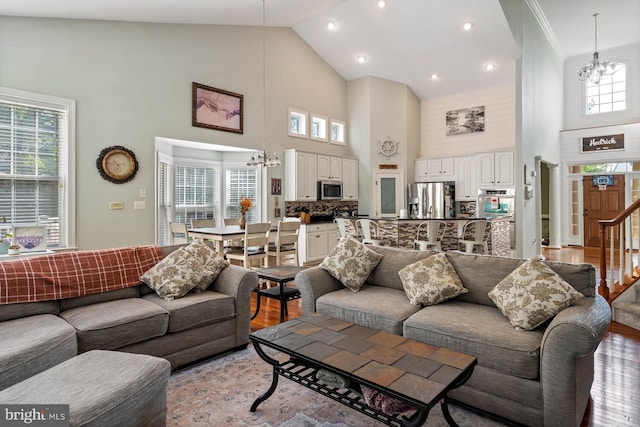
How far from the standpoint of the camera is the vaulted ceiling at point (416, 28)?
5.62 metres

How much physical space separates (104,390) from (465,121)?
28.7 ft

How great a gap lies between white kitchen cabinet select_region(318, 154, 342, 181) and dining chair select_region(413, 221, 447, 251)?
2728mm

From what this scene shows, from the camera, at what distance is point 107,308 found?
2.73 meters

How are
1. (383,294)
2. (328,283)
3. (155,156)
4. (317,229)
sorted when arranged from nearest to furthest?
(383,294) < (328,283) < (155,156) < (317,229)

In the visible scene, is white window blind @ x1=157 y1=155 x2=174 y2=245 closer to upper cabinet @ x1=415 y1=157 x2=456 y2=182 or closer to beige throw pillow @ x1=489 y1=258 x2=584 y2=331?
beige throw pillow @ x1=489 y1=258 x2=584 y2=331

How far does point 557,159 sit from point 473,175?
10.3 ft

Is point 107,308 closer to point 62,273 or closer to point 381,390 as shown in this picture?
point 62,273

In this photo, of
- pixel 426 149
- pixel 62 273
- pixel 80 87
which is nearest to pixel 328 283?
pixel 62 273

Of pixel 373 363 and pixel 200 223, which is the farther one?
pixel 200 223

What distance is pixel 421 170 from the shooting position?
9.00 meters

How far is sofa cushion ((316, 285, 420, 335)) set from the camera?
2.66 metres

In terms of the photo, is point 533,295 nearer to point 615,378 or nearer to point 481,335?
point 481,335

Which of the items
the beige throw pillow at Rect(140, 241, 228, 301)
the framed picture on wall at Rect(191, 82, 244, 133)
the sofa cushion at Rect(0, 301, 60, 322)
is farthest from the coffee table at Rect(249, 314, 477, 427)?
the framed picture on wall at Rect(191, 82, 244, 133)

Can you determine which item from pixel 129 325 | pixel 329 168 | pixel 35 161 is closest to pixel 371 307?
pixel 129 325
